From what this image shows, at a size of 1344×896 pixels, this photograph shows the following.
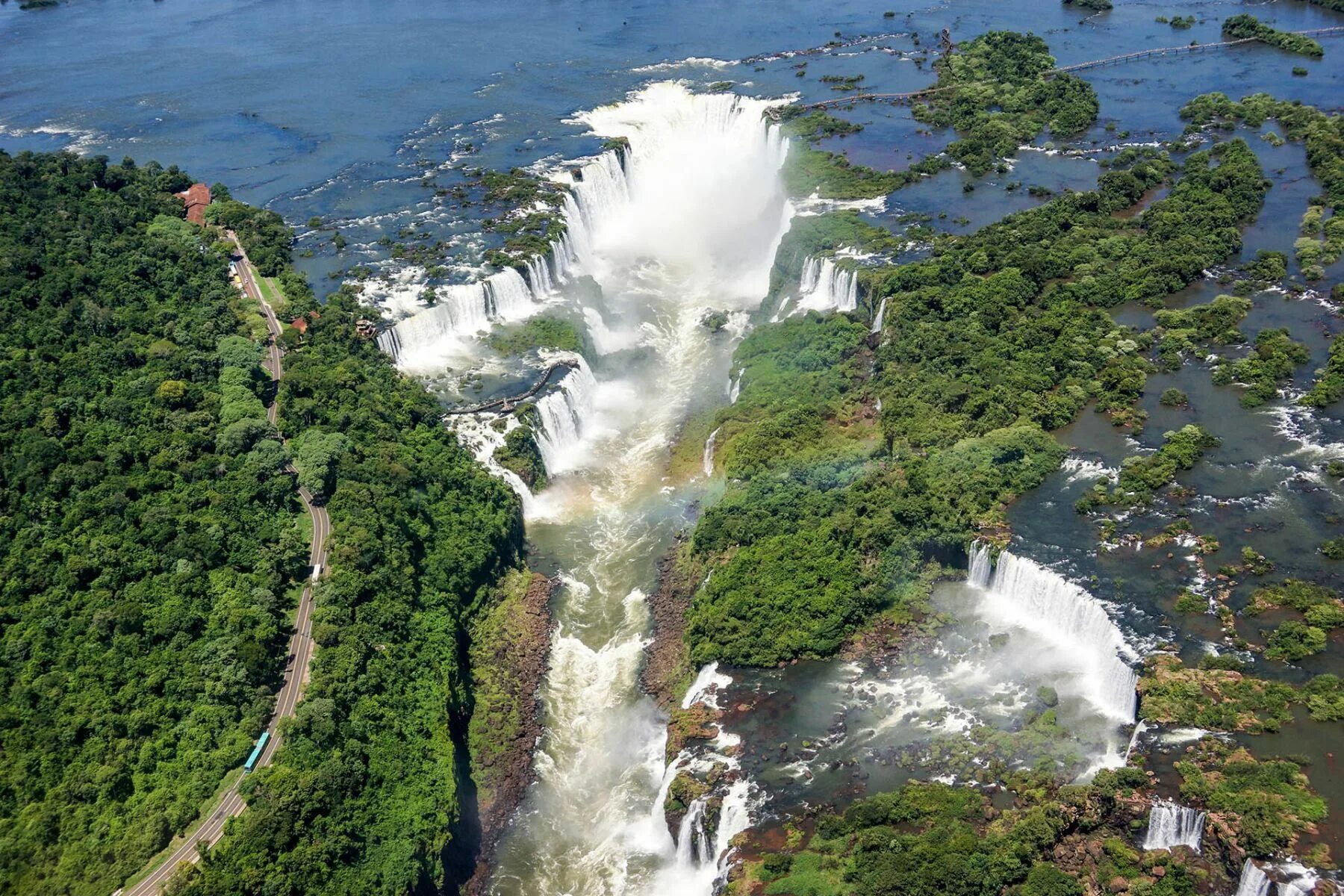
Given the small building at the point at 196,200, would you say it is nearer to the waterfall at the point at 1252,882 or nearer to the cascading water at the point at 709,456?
the cascading water at the point at 709,456

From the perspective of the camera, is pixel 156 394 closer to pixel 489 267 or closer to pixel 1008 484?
pixel 489 267

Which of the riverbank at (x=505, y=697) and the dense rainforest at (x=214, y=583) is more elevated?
the dense rainforest at (x=214, y=583)

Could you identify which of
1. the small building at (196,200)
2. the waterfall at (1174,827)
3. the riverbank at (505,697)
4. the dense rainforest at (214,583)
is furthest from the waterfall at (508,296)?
the waterfall at (1174,827)

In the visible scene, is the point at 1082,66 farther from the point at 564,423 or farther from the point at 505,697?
the point at 505,697

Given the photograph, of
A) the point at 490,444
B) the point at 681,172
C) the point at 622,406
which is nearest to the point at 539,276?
the point at 622,406

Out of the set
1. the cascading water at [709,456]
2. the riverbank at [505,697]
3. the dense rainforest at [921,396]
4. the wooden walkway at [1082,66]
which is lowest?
the riverbank at [505,697]

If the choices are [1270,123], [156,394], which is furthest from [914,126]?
[156,394]
